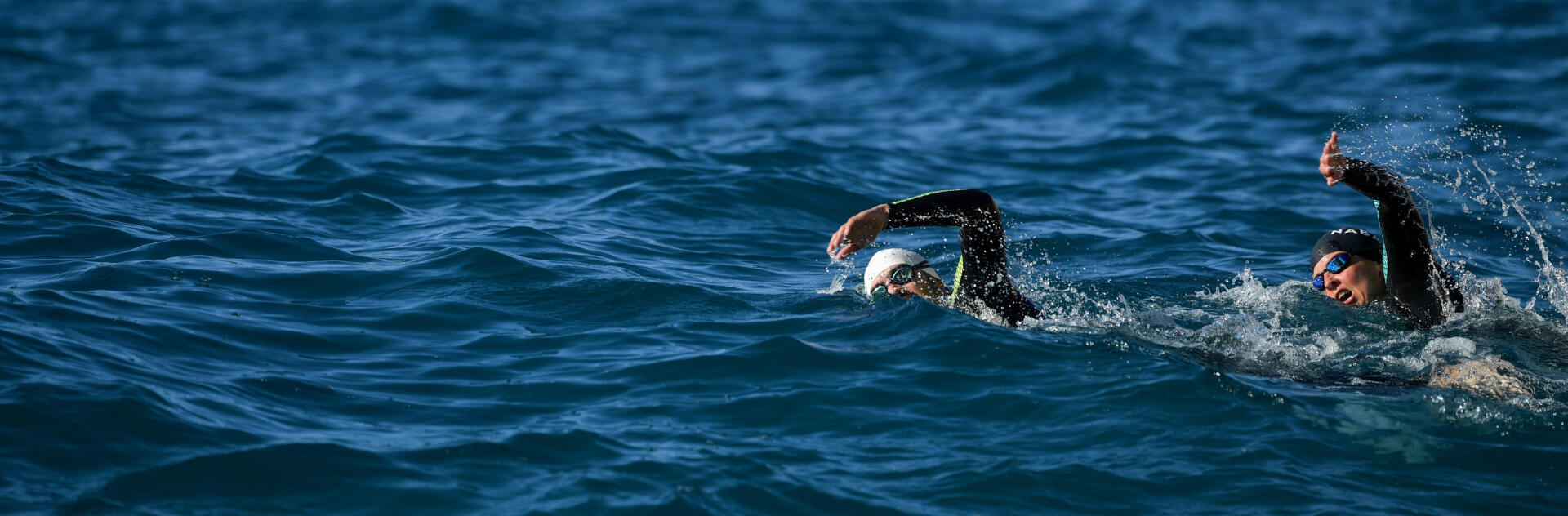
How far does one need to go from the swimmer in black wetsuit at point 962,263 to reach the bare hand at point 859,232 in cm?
3

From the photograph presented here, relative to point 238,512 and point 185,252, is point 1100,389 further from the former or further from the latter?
point 185,252

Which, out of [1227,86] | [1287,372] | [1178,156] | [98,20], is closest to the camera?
[1287,372]

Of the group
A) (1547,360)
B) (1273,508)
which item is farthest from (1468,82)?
(1273,508)

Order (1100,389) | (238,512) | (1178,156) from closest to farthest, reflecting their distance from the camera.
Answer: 1. (238,512)
2. (1100,389)
3. (1178,156)

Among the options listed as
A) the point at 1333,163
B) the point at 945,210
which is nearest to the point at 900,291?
the point at 945,210

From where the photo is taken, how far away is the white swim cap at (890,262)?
8039 millimetres

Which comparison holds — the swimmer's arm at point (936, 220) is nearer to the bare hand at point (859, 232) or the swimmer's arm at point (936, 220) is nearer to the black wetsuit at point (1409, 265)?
the bare hand at point (859, 232)

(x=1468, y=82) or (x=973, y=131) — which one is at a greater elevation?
(x=1468, y=82)

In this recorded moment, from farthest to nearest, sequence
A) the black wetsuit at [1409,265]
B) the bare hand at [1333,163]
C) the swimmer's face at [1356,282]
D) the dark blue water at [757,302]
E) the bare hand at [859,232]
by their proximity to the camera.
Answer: the swimmer's face at [1356,282]
the black wetsuit at [1409,265]
the bare hand at [1333,163]
the bare hand at [859,232]
the dark blue water at [757,302]

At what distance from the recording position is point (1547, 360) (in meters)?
7.40

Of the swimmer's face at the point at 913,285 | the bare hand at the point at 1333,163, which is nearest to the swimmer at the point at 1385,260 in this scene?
the bare hand at the point at 1333,163

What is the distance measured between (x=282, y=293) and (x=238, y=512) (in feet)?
10.6

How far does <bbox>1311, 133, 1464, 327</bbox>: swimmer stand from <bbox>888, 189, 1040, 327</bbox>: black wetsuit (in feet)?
6.35

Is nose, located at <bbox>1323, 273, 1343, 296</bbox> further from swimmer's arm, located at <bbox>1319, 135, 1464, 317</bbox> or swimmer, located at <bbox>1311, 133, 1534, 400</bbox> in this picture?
swimmer's arm, located at <bbox>1319, 135, 1464, 317</bbox>
